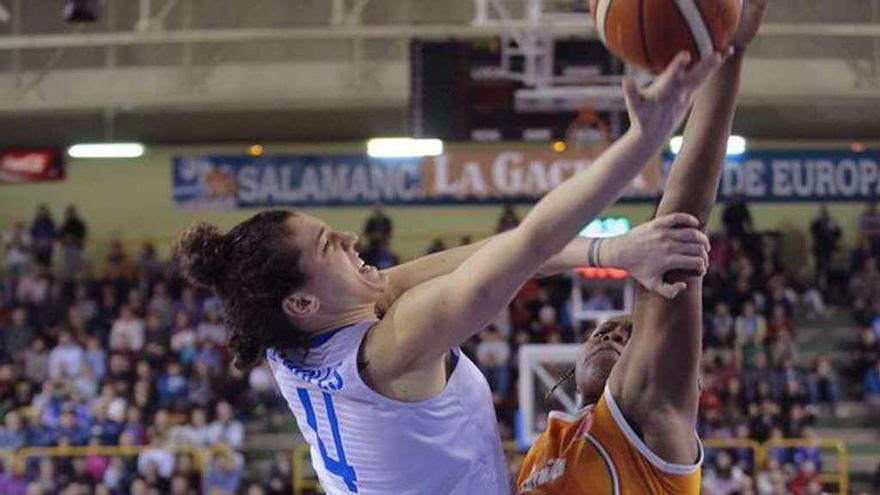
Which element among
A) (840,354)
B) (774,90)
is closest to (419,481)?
(774,90)

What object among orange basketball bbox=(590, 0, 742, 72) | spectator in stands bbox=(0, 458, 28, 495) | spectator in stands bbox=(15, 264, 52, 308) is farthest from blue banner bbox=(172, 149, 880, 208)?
orange basketball bbox=(590, 0, 742, 72)

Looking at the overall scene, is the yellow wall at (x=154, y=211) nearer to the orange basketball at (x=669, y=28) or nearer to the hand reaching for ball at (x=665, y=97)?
the orange basketball at (x=669, y=28)

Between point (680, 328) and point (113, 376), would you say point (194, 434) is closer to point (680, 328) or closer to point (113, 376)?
point (113, 376)

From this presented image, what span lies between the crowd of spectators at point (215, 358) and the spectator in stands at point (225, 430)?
0.06ft

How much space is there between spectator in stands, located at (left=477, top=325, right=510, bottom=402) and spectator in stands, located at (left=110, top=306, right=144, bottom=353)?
392 cm

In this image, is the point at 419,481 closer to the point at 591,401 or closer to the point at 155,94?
the point at 591,401

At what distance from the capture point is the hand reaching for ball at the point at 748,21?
8.78ft

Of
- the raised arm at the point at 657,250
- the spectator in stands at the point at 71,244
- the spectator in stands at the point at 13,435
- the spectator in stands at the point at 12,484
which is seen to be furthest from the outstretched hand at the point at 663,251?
the spectator in stands at the point at 71,244

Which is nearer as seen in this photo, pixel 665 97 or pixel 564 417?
pixel 665 97

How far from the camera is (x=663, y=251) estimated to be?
8.44 ft

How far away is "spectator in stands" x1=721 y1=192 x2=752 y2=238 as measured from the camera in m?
16.4

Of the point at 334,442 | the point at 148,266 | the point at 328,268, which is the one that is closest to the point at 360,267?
the point at 328,268

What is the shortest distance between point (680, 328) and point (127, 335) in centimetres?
1339

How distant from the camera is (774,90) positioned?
14789 mm
